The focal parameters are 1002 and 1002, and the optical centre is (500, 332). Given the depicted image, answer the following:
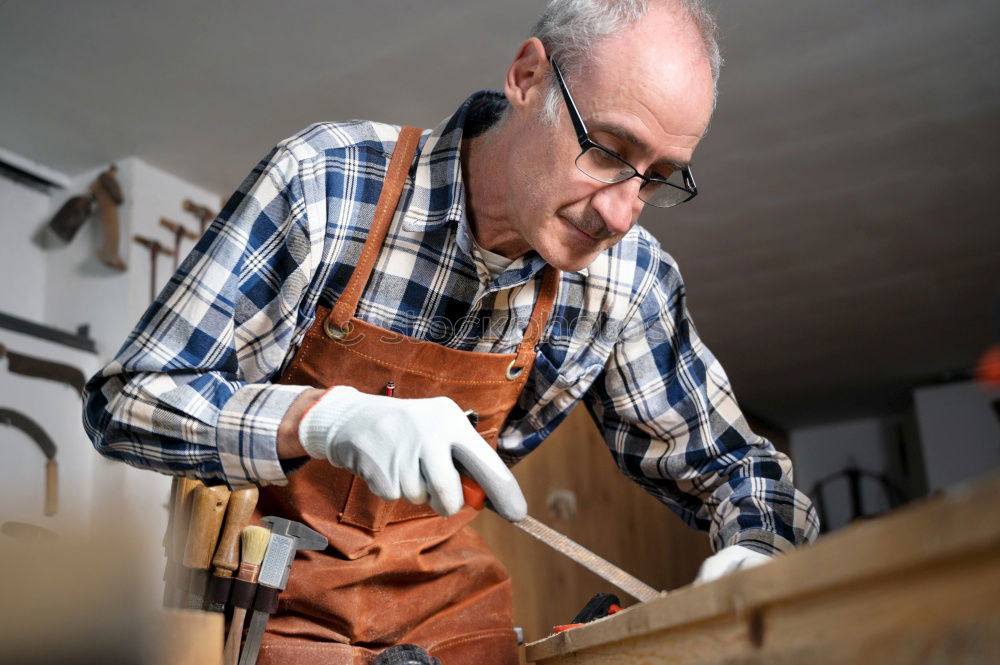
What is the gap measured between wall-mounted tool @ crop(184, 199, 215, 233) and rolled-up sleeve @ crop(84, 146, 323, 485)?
8.37ft

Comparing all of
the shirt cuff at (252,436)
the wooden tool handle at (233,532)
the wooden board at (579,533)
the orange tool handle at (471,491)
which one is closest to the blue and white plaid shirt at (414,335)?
the shirt cuff at (252,436)

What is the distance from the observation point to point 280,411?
124cm

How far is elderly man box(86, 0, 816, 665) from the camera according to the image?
4.11ft

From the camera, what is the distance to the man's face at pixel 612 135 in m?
1.34

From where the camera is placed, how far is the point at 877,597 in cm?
64

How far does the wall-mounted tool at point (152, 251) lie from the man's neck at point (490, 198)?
2389 mm

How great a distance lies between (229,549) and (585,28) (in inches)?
34.2

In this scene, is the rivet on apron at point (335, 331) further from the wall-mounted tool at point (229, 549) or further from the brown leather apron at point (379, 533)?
the wall-mounted tool at point (229, 549)

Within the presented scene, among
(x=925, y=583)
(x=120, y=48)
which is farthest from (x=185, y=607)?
(x=120, y=48)

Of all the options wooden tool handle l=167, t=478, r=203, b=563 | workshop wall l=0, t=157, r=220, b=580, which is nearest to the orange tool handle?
wooden tool handle l=167, t=478, r=203, b=563

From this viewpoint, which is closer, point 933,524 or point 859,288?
point 933,524

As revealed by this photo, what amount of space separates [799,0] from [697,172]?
1056mm

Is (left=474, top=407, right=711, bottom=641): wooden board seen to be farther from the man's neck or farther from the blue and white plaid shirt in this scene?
the man's neck

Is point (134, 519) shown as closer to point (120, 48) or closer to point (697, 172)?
point (120, 48)
